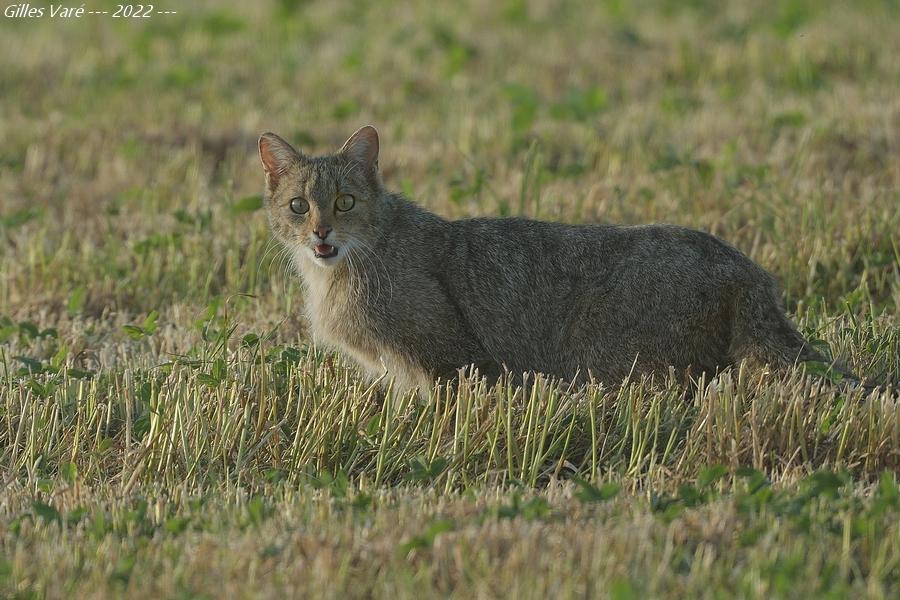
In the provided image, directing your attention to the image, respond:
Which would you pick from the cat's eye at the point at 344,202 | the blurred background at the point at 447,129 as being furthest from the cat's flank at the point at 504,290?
the blurred background at the point at 447,129

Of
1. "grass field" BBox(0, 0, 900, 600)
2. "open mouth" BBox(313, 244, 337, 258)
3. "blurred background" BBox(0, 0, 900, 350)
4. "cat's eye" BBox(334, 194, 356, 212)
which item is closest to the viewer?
"grass field" BBox(0, 0, 900, 600)

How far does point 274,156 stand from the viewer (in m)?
6.51

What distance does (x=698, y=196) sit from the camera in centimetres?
912

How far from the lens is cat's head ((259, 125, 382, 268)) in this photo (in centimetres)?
618

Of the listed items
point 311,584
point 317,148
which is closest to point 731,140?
point 317,148

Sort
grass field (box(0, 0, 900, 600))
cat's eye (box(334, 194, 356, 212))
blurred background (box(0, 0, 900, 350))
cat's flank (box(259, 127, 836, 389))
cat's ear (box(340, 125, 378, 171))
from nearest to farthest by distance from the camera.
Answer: grass field (box(0, 0, 900, 600)) < cat's flank (box(259, 127, 836, 389)) < cat's eye (box(334, 194, 356, 212)) < cat's ear (box(340, 125, 378, 171)) < blurred background (box(0, 0, 900, 350))

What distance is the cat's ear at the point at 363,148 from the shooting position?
6.41 metres

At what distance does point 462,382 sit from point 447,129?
5.92 metres

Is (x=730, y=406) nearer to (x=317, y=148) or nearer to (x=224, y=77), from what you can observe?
(x=317, y=148)

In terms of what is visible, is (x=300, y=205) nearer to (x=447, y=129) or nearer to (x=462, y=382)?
(x=462, y=382)

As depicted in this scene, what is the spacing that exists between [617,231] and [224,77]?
26.4 ft

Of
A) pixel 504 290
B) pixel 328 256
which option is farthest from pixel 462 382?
pixel 328 256

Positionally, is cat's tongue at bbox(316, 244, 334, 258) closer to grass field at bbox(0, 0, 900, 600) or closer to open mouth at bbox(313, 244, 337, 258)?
open mouth at bbox(313, 244, 337, 258)

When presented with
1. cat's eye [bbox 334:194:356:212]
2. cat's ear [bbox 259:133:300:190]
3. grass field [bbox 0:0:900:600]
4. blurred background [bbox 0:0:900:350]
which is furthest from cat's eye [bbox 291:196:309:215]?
blurred background [bbox 0:0:900:350]
